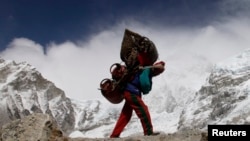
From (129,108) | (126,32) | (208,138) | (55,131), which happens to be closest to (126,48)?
(126,32)

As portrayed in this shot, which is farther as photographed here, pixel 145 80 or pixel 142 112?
pixel 145 80

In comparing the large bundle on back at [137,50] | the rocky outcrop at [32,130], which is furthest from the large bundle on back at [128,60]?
the rocky outcrop at [32,130]

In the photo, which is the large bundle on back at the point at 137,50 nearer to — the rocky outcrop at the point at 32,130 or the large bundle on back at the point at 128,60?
the large bundle on back at the point at 128,60

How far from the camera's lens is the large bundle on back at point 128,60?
1268 cm

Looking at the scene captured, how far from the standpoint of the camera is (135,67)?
41.5ft

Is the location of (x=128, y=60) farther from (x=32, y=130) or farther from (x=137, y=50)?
(x=32, y=130)

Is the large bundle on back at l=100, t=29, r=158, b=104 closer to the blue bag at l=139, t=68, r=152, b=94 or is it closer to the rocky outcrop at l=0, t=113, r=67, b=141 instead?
the blue bag at l=139, t=68, r=152, b=94

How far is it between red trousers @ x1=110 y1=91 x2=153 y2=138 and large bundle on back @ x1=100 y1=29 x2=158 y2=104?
328 millimetres

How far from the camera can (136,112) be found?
1233cm

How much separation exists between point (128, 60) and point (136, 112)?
1.15 metres

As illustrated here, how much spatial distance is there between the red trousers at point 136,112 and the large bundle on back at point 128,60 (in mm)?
328

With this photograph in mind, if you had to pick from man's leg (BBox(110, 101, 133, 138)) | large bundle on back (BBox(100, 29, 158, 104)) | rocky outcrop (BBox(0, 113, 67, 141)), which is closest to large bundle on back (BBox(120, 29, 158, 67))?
large bundle on back (BBox(100, 29, 158, 104))

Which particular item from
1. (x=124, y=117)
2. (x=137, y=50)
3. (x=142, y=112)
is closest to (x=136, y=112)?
(x=142, y=112)

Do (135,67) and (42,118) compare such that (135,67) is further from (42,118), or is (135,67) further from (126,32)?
(42,118)
